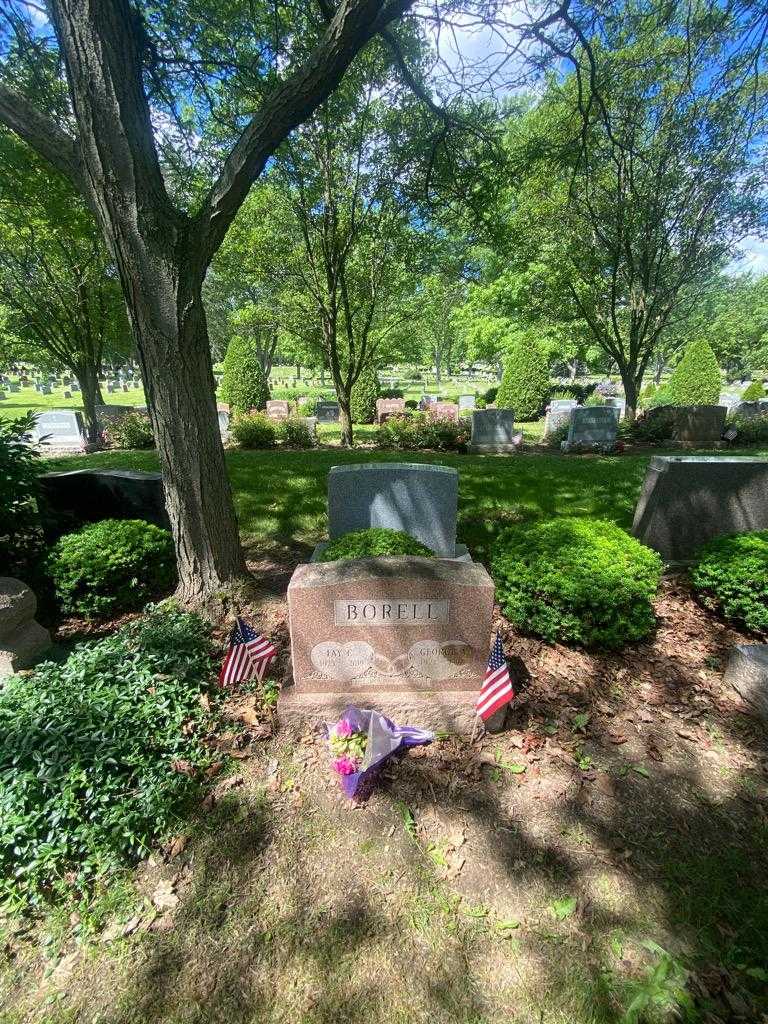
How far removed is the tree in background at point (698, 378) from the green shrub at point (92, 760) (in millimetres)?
21269

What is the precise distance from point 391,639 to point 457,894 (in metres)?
1.34

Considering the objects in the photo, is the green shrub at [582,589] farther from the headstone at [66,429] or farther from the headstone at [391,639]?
the headstone at [66,429]

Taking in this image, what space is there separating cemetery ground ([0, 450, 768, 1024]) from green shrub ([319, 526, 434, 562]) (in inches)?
47.4

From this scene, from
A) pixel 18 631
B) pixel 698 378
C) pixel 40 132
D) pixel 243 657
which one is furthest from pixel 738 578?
pixel 698 378

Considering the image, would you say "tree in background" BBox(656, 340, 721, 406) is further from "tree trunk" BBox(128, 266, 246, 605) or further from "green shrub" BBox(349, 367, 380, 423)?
"tree trunk" BBox(128, 266, 246, 605)

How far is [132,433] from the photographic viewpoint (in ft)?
45.3

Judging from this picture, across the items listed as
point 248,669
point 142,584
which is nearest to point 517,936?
point 248,669

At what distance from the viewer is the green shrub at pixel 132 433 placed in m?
13.8

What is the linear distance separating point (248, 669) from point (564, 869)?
85.3 inches

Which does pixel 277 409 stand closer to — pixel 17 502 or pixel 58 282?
pixel 58 282

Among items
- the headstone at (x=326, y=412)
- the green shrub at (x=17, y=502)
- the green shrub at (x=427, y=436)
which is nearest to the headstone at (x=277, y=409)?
the headstone at (x=326, y=412)

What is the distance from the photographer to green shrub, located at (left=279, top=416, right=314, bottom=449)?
1366 centimetres

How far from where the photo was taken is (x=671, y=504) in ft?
17.0

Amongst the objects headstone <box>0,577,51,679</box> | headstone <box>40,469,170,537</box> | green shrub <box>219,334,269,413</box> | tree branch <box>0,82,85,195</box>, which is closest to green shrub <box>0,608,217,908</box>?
headstone <box>0,577,51,679</box>
